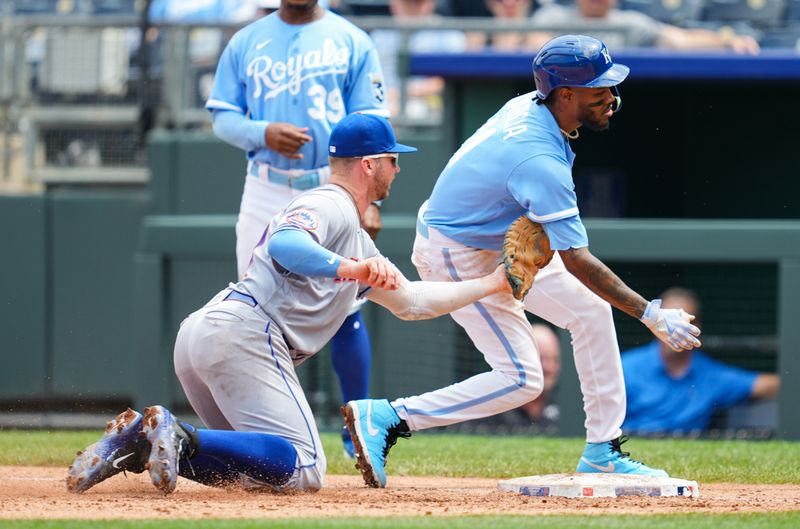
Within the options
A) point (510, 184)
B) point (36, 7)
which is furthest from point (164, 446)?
point (36, 7)

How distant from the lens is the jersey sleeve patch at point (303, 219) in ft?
14.4

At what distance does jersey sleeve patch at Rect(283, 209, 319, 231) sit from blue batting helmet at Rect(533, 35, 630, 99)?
1.02 metres

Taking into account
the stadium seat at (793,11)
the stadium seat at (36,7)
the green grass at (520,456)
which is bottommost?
the green grass at (520,456)

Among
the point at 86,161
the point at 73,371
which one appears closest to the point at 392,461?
the point at 73,371

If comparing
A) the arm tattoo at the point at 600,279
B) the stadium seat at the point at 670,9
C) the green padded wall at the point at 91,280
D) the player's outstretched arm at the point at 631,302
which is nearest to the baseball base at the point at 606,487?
the player's outstretched arm at the point at 631,302

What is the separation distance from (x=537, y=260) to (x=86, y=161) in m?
5.99

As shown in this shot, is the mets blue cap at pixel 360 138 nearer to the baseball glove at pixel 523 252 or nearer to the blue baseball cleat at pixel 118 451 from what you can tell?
the baseball glove at pixel 523 252

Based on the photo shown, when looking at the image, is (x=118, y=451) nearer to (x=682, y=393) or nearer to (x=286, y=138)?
(x=286, y=138)

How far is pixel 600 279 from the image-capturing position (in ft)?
15.3

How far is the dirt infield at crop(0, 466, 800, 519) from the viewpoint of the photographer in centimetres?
421

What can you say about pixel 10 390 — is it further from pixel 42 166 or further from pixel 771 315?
pixel 771 315

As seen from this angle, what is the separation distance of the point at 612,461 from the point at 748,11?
651 cm

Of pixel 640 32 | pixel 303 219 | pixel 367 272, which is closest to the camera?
pixel 367 272

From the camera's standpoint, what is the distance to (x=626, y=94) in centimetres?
958
